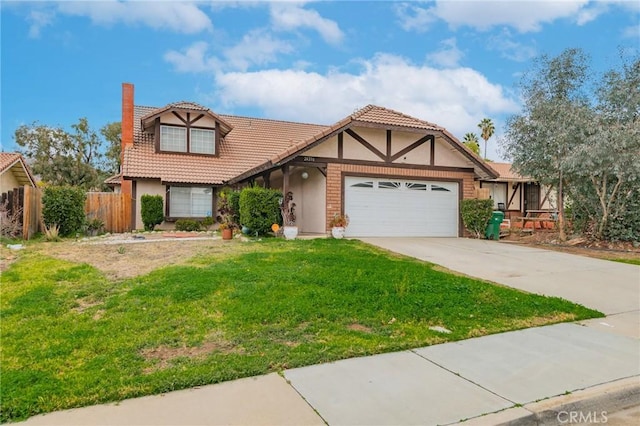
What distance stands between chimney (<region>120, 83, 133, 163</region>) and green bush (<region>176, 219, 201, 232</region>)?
501cm

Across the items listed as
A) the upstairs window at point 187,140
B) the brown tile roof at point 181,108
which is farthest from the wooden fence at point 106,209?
the brown tile roof at point 181,108

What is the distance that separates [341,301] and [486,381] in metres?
2.49

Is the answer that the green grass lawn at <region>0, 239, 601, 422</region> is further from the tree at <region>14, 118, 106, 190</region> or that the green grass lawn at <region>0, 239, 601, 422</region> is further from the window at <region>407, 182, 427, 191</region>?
the tree at <region>14, 118, 106, 190</region>

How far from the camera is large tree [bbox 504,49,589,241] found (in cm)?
1388

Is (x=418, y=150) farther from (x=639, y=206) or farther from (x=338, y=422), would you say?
(x=338, y=422)

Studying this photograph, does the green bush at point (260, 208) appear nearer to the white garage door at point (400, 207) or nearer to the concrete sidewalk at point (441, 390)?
the white garage door at point (400, 207)

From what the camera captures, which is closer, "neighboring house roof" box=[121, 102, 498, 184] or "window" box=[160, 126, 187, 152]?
"neighboring house roof" box=[121, 102, 498, 184]

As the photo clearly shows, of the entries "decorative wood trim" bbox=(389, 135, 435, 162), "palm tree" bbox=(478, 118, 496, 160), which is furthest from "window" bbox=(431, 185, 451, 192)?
"palm tree" bbox=(478, 118, 496, 160)

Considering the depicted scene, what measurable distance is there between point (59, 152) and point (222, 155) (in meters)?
20.6

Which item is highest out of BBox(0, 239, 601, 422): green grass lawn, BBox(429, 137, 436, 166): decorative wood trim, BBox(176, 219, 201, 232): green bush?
BBox(429, 137, 436, 166): decorative wood trim

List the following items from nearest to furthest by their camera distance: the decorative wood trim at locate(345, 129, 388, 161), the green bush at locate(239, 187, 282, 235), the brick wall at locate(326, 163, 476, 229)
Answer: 1. the green bush at locate(239, 187, 282, 235)
2. the brick wall at locate(326, 163, 476, 229)
3. the decorative wood trim at locate(345, 129, 388, 161)

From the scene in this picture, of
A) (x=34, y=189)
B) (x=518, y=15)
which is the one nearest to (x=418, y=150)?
(x=518, y=15)

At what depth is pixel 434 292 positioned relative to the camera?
6570mm

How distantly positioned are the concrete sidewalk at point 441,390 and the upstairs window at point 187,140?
18035 millimetres
